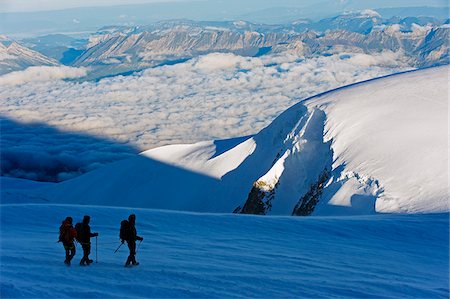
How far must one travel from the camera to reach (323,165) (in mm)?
28438

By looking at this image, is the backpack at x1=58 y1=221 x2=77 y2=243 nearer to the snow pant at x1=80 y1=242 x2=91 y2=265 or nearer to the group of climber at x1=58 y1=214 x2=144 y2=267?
the group of climber at x1=58 y1=214 x2=144 y2=267

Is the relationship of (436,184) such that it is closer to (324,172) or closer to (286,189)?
(324,172)

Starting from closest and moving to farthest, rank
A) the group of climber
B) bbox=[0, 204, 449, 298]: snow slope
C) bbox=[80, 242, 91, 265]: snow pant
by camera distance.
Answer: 1. bbox=[0, 204, 449, 298]: snow slope
2. the group of climber
3. bbox=[80, 242, 91, 265]: snow pant

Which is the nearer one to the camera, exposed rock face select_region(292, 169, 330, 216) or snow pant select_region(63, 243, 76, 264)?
snow pant select_region(63, 243, 76, 264)

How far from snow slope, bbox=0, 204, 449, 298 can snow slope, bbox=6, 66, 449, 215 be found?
14.9 feet

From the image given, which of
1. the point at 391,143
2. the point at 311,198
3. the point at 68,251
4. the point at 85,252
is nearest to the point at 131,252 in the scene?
the point at 85,252

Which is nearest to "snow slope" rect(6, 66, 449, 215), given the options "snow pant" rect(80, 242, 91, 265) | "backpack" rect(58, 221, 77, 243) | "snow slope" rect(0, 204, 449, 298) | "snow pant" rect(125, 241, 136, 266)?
"snow slope" rect(0, 204, 449, 298)

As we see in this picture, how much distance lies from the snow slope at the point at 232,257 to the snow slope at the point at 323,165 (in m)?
4.53

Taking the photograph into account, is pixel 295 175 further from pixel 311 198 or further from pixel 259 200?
pixel 311 198

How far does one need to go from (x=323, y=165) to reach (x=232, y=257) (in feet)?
59.5

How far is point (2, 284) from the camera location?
774 cm

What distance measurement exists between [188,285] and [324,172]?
63.1 feet

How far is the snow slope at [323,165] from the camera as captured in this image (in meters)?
21.2

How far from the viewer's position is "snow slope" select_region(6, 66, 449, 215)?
21.2 meters
